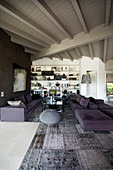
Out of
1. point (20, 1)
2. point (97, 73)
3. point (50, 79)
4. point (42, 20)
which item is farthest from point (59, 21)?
point (97, 73)

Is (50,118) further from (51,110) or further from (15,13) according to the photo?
(15,13)

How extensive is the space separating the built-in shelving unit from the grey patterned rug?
14.6 feet

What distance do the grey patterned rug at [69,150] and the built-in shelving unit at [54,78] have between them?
175 inches

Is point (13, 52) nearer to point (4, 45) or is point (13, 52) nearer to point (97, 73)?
point (4, 45)

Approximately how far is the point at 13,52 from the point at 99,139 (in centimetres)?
460

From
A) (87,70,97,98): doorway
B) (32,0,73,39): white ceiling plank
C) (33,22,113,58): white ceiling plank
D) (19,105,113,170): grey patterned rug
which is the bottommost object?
(19,105,113,170): grey patterned rug

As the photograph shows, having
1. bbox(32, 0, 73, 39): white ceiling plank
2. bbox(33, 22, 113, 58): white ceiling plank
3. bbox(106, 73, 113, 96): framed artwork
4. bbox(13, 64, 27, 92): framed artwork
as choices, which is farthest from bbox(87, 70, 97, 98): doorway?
bbox(13, 64, 27, 92): framed artwork

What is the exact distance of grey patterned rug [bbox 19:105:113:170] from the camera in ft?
4.64

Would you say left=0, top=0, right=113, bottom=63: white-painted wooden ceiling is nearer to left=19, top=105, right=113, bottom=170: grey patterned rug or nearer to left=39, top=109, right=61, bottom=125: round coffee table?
left=39, top=109, right=61, bottom=125: round coffee table

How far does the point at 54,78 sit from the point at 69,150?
526cm

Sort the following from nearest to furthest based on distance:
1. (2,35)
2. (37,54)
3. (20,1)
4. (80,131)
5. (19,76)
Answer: (20,1), (80,131), (2,35), (19,76), (37,54)

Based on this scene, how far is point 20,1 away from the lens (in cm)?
230

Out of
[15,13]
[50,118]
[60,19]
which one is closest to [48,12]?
[60,19]

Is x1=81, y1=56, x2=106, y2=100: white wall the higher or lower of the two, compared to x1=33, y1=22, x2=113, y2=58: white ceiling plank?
lower
